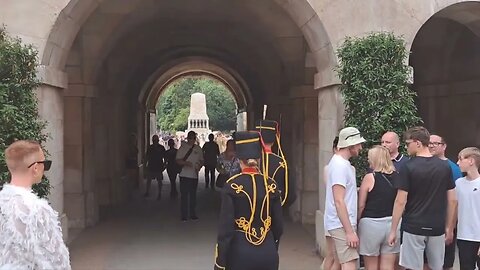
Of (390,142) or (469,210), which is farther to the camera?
(390,142)

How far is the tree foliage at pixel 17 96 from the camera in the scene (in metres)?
6.61

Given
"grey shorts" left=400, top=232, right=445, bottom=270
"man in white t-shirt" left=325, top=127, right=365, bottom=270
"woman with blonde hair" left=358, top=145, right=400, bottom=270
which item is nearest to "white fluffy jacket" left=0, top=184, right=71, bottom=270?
"man in white t-shirt" left=325, top=127, right=365, bottom=270

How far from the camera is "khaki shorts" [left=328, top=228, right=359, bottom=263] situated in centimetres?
557

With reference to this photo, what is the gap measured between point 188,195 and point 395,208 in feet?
22.0

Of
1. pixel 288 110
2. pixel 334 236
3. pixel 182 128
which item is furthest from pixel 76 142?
pixel 182 128

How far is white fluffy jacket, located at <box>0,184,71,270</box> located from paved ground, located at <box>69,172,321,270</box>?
189 inches

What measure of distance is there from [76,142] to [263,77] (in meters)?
6.66

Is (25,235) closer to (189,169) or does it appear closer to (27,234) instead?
(27,234)

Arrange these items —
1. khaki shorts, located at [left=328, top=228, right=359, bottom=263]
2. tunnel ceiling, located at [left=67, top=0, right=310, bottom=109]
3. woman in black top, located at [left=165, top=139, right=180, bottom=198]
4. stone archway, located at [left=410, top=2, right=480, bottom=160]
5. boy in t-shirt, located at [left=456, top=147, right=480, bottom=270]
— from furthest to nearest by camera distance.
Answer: woman in black top, located at [left=165, top=139, right=180, bottom=198] < tunnel ceiling, located at [left=67, top=0, right=310, bottom=109] < stone archway, located at [left=410, top=2, right=480, bottom=160] < boy in t-shirt, located at [left=456, top=147, right=480, bottom=270] < khaki shorts, located at [left=328, top=228, right=359, bottom=263]

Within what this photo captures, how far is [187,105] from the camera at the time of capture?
200ft

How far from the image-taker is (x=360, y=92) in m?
7.18

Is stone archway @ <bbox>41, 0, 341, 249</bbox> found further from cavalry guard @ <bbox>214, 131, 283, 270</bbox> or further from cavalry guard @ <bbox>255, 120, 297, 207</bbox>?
cavalry guard @ <bbox>214, 131, 283, 270</bbox>

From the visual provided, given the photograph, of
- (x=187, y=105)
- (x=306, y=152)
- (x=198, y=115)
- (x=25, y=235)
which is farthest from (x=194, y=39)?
(x=187, y=105)

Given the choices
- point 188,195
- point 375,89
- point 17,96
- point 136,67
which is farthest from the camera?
point 136,67
